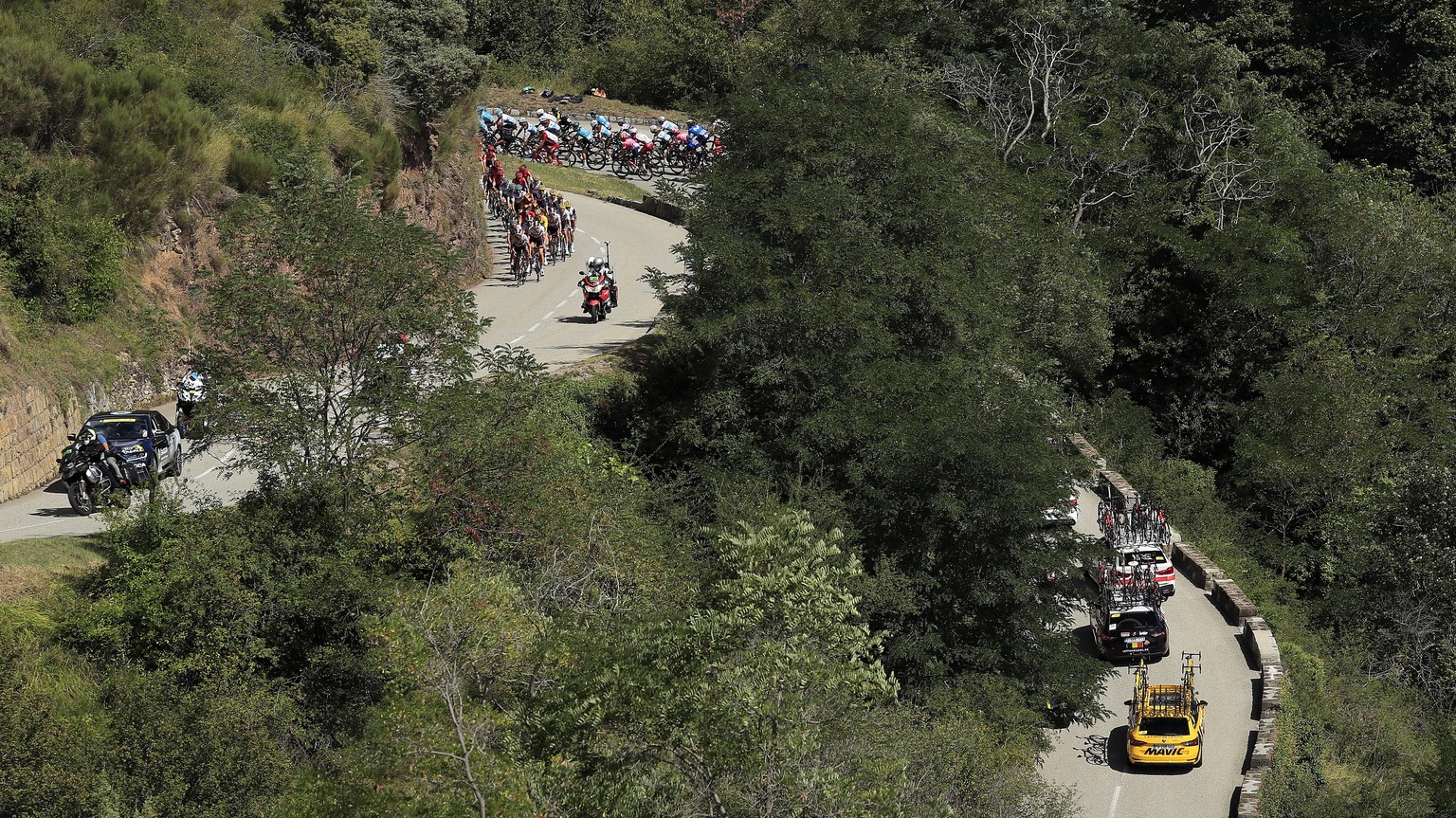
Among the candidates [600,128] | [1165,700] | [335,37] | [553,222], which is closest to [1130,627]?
[1165,700]

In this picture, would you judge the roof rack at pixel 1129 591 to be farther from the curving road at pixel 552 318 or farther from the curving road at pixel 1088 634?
the curving road at pixel 552 318

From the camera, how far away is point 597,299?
42.8 m

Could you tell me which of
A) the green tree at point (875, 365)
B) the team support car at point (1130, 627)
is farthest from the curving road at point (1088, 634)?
the green tree at point (875, 365)

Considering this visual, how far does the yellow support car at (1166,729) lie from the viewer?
28453 millimetres

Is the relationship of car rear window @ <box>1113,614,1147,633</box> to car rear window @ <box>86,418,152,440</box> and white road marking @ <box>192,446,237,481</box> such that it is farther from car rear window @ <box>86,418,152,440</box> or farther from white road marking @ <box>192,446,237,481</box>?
car rear window @ <box>86,418,152,440</box>

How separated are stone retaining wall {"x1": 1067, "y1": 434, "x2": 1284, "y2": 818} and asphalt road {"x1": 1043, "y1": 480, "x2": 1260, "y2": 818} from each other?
0.31 metres

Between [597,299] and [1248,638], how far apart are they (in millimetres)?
19708

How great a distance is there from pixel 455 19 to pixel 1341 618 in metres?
34.9

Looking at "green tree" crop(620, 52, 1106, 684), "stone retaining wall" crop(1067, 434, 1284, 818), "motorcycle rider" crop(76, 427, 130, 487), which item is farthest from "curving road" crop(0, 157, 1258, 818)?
"green tree" crop(620, 52, 1106, 684)

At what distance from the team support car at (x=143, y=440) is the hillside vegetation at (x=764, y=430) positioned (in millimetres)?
2478

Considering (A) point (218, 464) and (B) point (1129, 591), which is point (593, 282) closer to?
(A) point (218, 464)

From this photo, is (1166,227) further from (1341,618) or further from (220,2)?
(220,2)

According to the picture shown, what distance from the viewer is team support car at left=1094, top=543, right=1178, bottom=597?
34.0m

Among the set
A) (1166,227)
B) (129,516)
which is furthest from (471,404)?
(1166,227)
